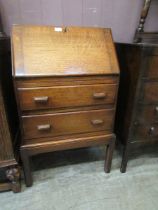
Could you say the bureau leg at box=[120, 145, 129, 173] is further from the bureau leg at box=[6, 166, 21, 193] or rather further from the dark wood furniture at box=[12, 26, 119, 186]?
the bureau leg at box=[6, 166, 21, 193]

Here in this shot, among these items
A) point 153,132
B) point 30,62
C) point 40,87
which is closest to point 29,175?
point 40,87

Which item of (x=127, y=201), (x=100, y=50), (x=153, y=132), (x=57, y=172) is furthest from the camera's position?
(x=57, y=172)

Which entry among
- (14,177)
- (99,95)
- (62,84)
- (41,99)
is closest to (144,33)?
(99,95)

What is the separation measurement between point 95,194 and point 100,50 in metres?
0.95

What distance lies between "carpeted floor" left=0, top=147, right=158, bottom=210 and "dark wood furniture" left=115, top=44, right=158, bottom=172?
0.15 meters

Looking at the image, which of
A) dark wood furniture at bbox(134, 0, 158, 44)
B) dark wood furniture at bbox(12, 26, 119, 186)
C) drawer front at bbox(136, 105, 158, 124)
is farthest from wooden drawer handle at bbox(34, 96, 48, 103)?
dark wood furniture at bbox(134, 0, 158, 44)

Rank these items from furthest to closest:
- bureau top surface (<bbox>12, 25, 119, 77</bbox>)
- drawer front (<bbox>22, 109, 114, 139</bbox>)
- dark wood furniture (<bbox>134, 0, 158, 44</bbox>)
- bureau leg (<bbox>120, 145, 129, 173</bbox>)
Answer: dark wood furniture (<bbox>134, 0, 158, 44</bbox>), bureau leg (<bbox>120, 145, 129, 173</bbox>), drawer front (<bbox>22, 109, 114, 139</bbox>), bureau top surface (<bbox>12, 25, 119, 77</bbox>)

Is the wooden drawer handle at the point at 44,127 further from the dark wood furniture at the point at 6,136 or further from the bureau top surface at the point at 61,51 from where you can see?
the bureau top surface at the point at 61,51

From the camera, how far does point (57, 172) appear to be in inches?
53.8

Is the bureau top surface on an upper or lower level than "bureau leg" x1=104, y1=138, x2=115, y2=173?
upper

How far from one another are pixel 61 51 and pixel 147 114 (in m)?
0.70

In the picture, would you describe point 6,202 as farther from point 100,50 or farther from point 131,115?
→ point 100,50

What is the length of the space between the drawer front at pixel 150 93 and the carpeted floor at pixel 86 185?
2.01 feet

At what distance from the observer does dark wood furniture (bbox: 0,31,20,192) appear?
38.6 inches
